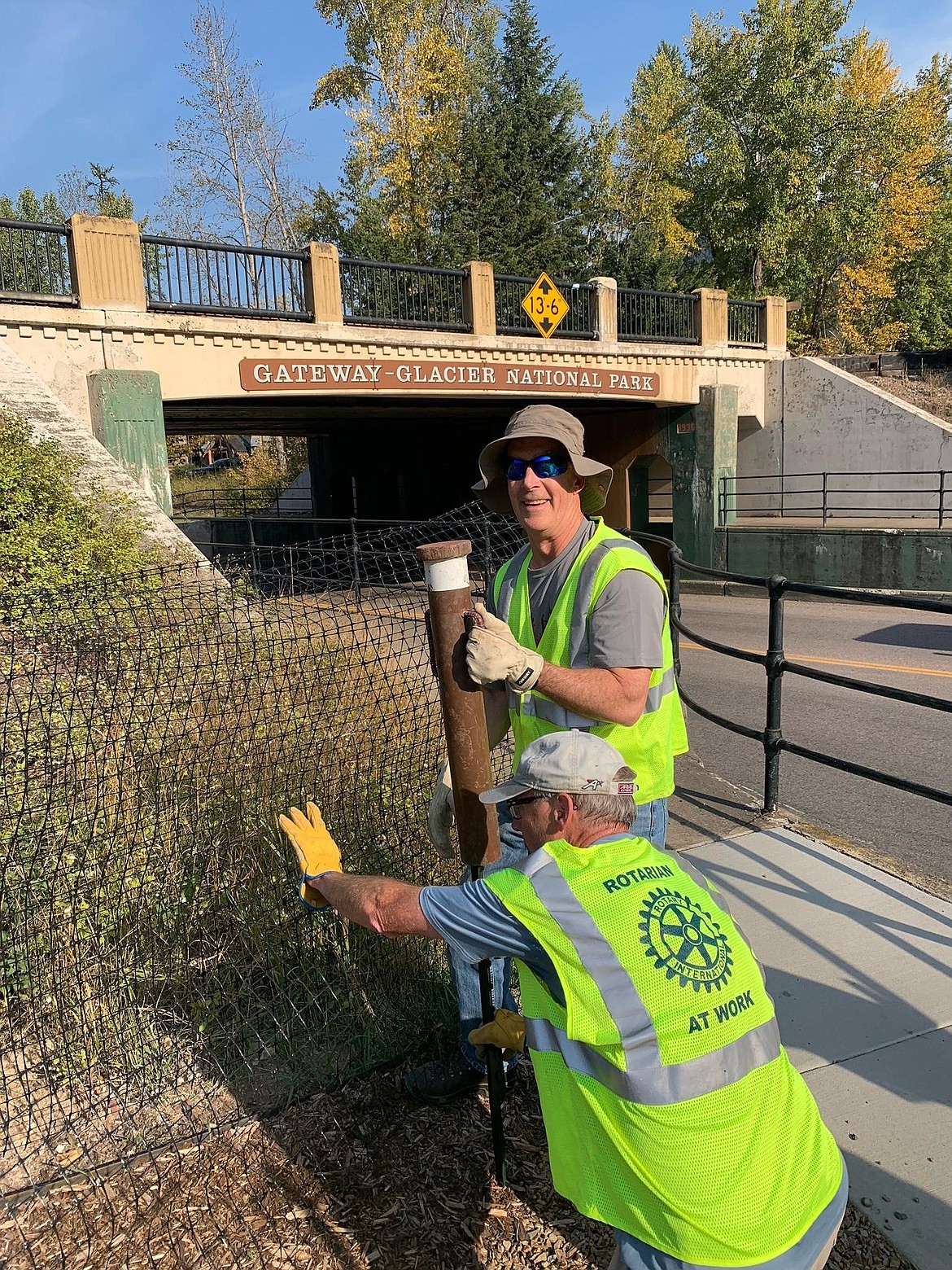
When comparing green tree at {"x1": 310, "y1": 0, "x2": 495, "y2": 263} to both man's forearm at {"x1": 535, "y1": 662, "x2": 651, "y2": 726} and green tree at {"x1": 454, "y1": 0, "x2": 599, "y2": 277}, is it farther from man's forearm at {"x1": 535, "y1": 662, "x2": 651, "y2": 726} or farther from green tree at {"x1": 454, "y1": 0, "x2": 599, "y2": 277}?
man's forearm at {"x1": 535, "y1": 662, "x2": 651, "y2": 726}

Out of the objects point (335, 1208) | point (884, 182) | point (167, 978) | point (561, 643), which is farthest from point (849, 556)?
point (884, 182)

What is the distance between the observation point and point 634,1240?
161 cm

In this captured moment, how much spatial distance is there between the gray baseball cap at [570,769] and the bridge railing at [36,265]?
12473mm

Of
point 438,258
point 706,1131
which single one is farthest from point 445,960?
point 438,258

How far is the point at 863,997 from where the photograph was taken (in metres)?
3.13

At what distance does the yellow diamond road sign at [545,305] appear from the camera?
17.4 m

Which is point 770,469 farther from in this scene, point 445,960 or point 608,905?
point 608,905

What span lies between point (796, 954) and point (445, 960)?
4.28 feet

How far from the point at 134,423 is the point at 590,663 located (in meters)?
11.6

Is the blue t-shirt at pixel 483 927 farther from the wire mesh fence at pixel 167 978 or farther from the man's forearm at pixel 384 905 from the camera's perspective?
the wire mesh fence at pixel 167 978

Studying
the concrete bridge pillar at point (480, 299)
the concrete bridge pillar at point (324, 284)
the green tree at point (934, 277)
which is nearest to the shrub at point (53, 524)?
the concrete bridge pillar at point (324, 284)

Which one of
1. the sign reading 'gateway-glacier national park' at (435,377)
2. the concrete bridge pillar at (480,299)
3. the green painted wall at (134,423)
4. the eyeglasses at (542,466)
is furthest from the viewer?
the concrete bridge pillar at (480,299)

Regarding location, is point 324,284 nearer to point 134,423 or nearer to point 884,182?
point 134,423

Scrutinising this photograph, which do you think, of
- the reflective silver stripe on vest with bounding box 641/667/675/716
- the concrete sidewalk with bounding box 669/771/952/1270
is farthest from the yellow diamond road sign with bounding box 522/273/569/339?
the reflective silver stripe on vest with bounding box 641/667/675/716
